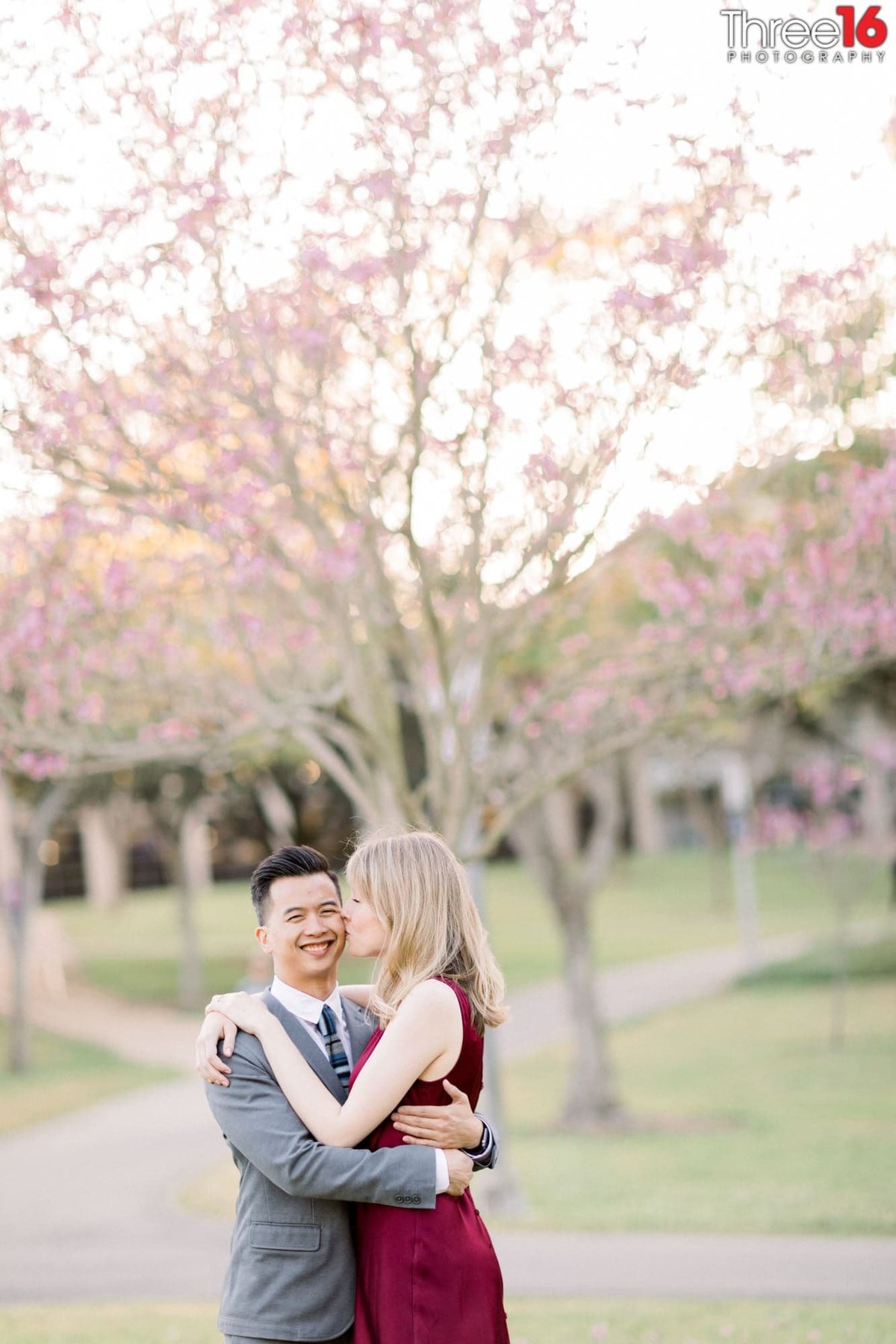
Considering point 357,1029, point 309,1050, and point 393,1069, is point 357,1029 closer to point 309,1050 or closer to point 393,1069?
point 309,1050

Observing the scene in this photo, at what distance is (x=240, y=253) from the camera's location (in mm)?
6957

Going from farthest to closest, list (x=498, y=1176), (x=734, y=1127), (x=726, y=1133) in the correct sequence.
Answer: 1. (x=734, y=1127)
2. (x=726, y=1133)
3. (x=498, y=1176)

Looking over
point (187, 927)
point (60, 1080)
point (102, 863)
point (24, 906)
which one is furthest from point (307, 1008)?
point (102, 863)

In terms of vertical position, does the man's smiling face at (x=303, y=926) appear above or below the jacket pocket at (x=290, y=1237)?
above

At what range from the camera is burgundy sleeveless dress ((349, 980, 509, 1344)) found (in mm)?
3420

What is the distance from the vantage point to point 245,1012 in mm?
3551

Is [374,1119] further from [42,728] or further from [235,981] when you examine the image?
[235,981]

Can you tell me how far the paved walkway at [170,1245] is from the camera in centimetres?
866

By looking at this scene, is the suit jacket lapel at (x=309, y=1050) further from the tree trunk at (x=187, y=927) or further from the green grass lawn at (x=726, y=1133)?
the tree trunk at (x=187, y=927)

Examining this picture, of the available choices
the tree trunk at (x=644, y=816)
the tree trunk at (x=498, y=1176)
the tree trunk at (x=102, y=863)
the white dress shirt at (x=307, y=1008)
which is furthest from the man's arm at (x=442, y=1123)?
the tree trunk at (x=644, y=816)

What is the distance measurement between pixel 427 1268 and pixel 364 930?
0.74 meters

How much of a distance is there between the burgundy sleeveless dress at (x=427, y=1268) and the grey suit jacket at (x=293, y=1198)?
0.06 metres

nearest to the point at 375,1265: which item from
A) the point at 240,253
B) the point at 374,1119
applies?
the point at 374,1119

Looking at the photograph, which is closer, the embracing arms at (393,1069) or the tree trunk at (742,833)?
the embracing arms at (393,1069)
